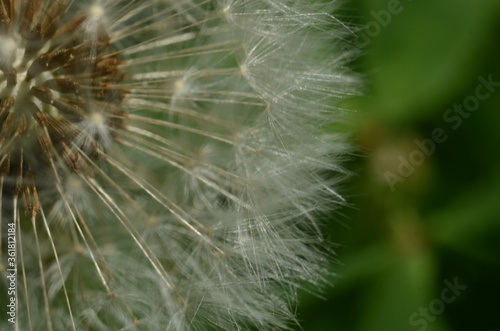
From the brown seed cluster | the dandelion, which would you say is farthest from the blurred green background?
the brown seed cluster

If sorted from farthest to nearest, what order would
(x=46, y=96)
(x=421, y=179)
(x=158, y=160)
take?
(x=421, y=179), (x=158, y=160), (x=46, y=96)

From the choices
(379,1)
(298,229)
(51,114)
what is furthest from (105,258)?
(379,1)

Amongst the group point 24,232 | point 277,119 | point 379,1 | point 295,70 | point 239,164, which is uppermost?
point 379,1

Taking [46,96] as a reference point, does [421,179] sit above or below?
below

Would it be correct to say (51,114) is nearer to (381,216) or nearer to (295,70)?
(295,70)

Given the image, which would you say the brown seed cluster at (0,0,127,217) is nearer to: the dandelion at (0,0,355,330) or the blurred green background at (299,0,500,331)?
the dandelion at (0,0,355,330)

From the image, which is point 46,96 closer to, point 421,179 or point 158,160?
point 158,160

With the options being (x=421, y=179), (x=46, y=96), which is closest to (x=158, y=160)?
(x=46, y=96)
